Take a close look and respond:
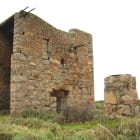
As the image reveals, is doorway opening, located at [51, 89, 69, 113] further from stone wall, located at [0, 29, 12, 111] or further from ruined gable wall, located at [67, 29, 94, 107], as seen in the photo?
stone wall, located at [0, 29, 12, 111]

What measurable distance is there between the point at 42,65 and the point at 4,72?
2.20 m

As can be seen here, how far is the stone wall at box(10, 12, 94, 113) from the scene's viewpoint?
12.6 meters

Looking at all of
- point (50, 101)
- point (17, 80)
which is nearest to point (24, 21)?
point (17, 80)

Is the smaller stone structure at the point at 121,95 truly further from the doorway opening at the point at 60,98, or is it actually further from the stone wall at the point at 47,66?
the doorway opening at the point at 60,98

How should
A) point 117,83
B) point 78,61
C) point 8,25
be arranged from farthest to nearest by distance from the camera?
point 78,61 < point 8,25 < point 117,83

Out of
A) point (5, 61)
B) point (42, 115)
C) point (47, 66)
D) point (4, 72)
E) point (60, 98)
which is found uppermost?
point (5, 61)

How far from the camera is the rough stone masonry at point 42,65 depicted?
1259cm

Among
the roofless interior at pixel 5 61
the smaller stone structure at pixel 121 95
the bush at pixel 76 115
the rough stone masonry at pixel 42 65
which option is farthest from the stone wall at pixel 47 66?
the smaller stone structure at pixel 121 95

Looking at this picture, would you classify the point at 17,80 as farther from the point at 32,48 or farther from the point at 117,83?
the point at 117,83

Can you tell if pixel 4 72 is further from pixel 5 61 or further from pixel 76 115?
pixel 76 115

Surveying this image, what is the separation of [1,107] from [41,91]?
230cm

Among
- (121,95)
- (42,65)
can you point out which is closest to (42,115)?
(42,65)

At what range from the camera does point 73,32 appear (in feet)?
51.3

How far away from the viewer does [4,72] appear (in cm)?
1476
